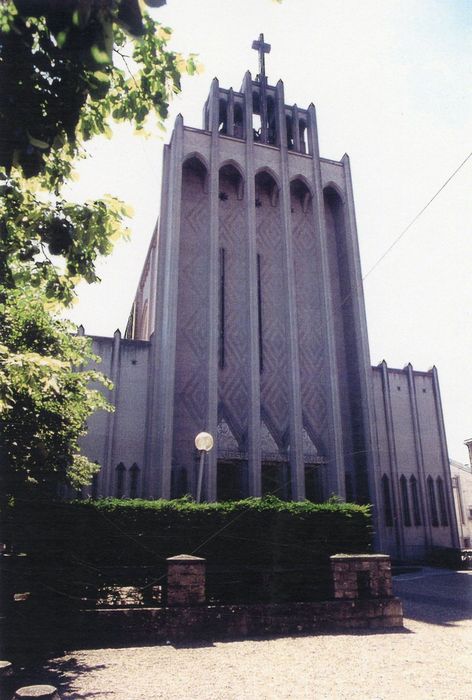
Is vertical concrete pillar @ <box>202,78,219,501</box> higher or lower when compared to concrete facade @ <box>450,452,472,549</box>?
higher

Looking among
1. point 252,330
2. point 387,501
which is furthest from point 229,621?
point 387,501

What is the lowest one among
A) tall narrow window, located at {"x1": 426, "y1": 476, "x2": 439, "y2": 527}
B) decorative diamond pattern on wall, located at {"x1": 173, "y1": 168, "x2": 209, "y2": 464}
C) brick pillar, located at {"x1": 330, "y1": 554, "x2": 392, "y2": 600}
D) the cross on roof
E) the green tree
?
brick pillar, located at {"x1": 330, "y1": 554, "x2": 392, "y2": 600}

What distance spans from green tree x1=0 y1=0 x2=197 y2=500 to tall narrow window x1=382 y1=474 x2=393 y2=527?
1615 centimetres

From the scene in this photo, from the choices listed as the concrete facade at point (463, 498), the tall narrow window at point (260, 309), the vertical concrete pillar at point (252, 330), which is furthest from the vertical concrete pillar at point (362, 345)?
the concrete facade at point (463, 498)

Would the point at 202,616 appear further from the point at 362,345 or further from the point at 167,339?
the point at 362,345

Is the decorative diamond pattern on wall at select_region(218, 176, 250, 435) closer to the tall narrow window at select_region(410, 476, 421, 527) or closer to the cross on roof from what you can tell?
the tall narrow window at select_region(410, 476, 421, 527)

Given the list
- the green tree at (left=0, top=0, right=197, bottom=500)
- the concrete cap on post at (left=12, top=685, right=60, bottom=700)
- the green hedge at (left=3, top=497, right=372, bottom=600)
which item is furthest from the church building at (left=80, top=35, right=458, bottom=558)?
the concrete cap on post at (left=12, top=685, right=60, bottom=700)

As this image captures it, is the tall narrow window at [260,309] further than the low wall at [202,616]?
Yes

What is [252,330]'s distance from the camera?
20.3 meters

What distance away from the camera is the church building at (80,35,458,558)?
1902 cm

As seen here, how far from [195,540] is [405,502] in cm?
1654

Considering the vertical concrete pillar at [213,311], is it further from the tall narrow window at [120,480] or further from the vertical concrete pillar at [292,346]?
the vertical concrete pillar at [292,346]

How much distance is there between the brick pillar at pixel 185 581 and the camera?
7359 mm

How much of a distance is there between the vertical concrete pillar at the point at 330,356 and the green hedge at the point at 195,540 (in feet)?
35.9
